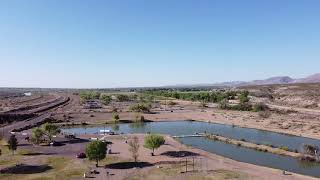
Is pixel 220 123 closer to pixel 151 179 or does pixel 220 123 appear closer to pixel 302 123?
pixel 302 123

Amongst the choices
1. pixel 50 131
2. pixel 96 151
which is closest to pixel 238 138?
pixel 96 151

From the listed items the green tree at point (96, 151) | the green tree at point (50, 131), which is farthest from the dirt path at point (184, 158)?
the green tree at point (50, 131)

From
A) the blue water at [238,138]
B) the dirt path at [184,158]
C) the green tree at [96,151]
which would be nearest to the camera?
the dirt path at [184,158]

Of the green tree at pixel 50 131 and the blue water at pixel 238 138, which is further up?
the green tree at pixel 50 131

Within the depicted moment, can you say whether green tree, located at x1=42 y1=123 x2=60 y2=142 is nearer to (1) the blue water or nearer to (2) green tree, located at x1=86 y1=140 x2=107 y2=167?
(1) the blue water

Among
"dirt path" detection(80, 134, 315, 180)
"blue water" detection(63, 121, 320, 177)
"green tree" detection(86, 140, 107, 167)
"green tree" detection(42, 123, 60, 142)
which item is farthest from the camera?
"green tree" detection(42, 123, 60, 142)

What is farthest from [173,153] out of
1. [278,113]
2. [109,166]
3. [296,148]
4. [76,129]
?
[278,113]

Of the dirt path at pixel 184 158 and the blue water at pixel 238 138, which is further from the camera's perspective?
the blue water at pixel 238 138

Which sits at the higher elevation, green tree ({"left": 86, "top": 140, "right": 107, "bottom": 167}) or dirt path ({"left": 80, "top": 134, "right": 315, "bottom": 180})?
green tree ({"left": 86, "top": 140, "right": 107, "bottom": 167})

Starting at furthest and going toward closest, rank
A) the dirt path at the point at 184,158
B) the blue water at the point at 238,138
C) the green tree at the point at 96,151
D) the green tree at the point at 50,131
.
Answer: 1. the green tree at the point at 50,131
2. the blue water at the point at 238,138
3. the green tree at the point at 96,151
4. the dirt path at the point at 184,158

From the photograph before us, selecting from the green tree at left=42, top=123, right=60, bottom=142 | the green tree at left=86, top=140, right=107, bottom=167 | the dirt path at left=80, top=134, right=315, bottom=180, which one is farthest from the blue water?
the green tree at left=86, top=140, right=107, bottom=167

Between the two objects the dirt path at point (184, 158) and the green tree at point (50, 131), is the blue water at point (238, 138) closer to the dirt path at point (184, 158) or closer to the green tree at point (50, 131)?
the dirt path at point (184, 158)
